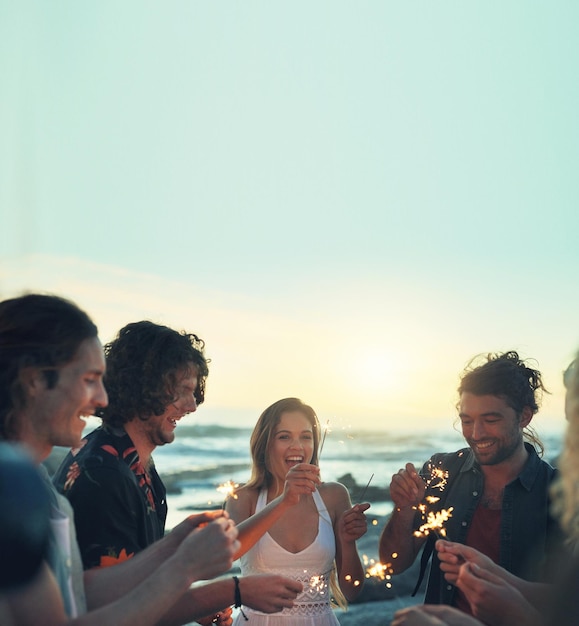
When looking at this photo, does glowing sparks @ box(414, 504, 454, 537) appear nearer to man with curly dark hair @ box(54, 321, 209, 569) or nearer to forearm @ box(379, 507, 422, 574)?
forearm @ box(379, 507, 422, 574)

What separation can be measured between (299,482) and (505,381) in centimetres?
170

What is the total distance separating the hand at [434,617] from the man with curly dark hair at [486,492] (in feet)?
6.56

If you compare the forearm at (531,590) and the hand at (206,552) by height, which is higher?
the hand at (206,552)

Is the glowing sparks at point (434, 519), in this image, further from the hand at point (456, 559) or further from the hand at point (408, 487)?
the hand at point (456, 559)

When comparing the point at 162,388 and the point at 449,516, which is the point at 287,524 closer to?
the point at 449,516

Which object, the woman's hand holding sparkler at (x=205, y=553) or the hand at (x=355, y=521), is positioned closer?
the woman's hand holding sparkler at (x=205, y=553)

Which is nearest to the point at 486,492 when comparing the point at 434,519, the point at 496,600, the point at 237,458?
the point at 434,519

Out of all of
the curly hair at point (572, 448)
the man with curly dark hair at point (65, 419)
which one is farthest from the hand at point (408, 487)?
the man with curly dark hair at point (65, 419)

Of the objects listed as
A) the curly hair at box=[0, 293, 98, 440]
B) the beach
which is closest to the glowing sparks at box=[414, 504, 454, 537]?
the curly hair at box=[0, 293, 98, 440]

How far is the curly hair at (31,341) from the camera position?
9.27 feet

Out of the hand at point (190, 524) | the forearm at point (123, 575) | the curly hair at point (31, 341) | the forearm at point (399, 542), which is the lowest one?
the forearm at point (399, 542)

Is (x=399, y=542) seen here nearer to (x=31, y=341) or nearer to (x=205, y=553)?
(x=205, y=553)

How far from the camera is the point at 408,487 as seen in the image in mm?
5000

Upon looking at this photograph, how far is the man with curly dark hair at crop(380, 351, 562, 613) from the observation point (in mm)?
4941
